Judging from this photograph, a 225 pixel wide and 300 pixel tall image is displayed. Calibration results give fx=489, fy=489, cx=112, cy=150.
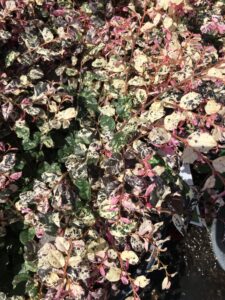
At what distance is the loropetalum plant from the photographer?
4.14 feet

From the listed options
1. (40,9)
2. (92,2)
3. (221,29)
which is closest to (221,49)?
(221,29)

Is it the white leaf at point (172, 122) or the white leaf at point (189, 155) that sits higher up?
the white leaf at point (172, 122)

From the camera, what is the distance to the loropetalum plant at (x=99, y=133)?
4.14ft

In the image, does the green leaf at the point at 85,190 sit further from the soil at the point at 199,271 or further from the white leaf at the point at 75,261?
the soil at the point at 199,271

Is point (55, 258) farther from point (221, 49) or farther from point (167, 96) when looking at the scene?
point (221, 49)

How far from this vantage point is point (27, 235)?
52.8 inches

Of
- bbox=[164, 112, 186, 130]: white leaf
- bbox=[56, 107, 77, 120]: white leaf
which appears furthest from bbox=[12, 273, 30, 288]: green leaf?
bbox=[164, 112, 186, 130]: white leaf

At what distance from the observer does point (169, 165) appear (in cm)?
142

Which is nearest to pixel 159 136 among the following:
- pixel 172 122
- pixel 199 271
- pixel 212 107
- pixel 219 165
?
pixel 172 122

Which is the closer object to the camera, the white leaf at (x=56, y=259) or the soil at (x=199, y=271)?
the white leaf at (x=56, y=259)

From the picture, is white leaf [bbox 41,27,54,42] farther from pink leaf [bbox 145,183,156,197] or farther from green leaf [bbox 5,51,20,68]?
pink leaf [bbox 145,183,156,197]

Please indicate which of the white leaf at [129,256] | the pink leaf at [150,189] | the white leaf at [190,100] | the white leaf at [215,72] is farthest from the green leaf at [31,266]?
the white leaf at [215,72]

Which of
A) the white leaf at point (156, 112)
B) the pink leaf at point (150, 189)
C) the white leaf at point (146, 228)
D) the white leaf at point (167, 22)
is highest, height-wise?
the white leaf at point (167, 22)

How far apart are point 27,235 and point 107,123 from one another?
383 mm
